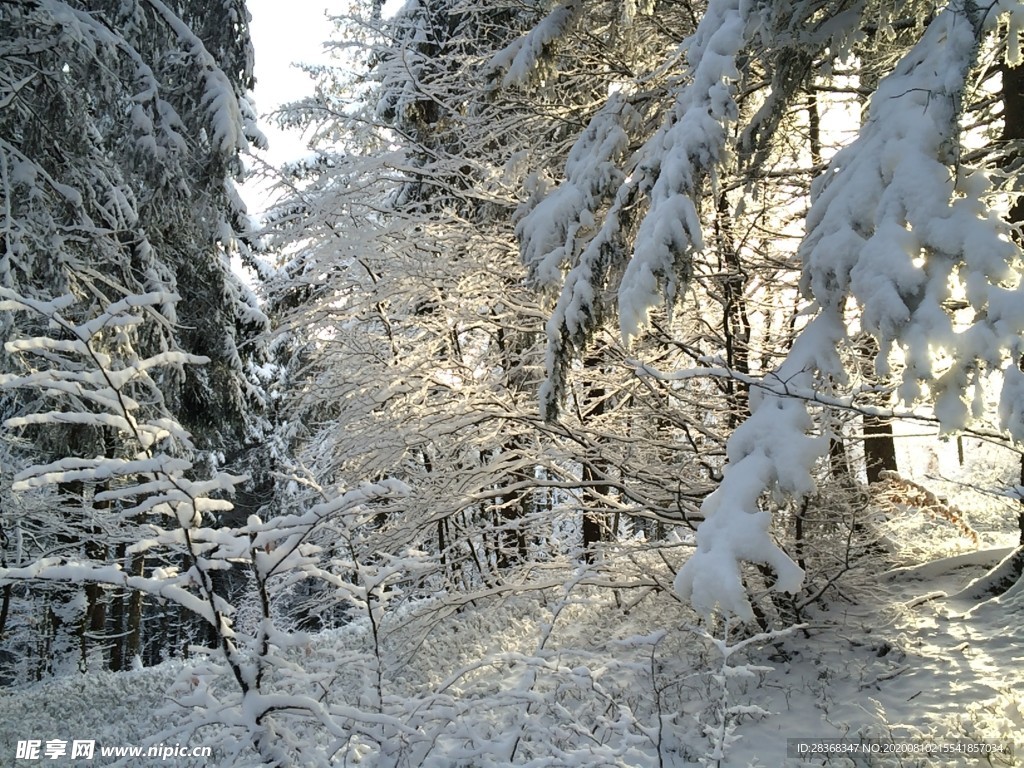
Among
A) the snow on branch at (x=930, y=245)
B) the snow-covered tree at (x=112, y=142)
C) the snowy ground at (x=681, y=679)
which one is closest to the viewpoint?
the snow on branch at (x=930, y=245)

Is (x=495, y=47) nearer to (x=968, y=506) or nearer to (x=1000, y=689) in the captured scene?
(x=1000, y=689)

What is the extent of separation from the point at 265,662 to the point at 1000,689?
15.3 ft

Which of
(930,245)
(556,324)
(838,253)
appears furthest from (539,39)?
(930,245)

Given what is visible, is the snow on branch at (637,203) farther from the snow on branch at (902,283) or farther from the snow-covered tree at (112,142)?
the snow-covered tree at (112,142)

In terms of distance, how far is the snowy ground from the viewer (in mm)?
3053

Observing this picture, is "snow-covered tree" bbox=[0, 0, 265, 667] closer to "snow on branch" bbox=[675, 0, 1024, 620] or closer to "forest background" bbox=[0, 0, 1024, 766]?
"forest background" bbox=[0, 0, 1024, 766]

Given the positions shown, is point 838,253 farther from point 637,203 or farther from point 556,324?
point 556,324

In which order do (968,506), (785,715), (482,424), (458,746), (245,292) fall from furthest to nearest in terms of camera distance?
(245,292)
(968,506)
(482,424)
(458,746)
(785,715)

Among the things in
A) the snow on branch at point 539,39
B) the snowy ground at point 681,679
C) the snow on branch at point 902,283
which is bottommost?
the snowy ground at point 681,679

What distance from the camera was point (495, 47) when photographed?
696cm

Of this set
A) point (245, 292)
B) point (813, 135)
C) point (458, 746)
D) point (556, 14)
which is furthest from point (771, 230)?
point (245, 292)

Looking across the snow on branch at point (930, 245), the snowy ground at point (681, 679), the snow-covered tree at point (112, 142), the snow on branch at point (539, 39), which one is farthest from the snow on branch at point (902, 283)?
the snow-covered tree at point (112, 142)

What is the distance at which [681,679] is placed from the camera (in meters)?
4.20

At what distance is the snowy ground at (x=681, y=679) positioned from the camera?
10.0 feet
